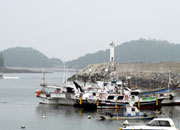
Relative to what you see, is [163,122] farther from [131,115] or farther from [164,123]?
[131,115]

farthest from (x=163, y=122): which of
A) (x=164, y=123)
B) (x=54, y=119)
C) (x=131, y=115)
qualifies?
(x=54, y=119)

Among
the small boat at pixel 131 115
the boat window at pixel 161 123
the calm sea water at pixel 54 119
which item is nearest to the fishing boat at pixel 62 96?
the calm sea water at pixel 54 119

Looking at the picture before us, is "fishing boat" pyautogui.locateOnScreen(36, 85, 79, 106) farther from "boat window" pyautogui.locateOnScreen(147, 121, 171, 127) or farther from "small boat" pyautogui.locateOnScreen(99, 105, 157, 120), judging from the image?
"boat window" pyautogui.locateOnScreen(147, 121, 171, 127)

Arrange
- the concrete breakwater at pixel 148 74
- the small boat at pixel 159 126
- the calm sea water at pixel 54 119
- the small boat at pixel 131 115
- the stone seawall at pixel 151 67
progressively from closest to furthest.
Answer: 1. the small boat at pixel 159 126
2. the calm sea water at pixel 54 119
3. the small boat at pixel 131 115
4. the concrete breakwater at pixel 148 74
5. the stone seawall at pixel 151 67

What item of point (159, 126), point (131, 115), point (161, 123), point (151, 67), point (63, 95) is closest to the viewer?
point (159, 126)

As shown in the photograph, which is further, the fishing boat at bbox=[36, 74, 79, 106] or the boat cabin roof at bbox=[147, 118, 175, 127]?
the fishing boat at bbox=[36, 74, 79, 106]

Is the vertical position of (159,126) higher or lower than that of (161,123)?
lower

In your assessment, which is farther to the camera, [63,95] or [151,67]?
[151,67]

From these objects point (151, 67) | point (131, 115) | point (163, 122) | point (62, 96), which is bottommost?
point (131, 115)

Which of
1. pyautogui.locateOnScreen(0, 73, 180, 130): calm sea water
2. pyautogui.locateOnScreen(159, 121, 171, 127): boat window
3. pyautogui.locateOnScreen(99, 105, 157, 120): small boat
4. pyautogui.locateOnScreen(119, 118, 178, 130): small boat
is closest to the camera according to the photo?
pyautogui.locateOnScreen(119, 118, 178, 130): small boat

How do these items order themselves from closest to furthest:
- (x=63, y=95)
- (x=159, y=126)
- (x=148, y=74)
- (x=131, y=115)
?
(x=159, y=126), (x=131, y=115), (x=63, y=95), (x=148, y=74)

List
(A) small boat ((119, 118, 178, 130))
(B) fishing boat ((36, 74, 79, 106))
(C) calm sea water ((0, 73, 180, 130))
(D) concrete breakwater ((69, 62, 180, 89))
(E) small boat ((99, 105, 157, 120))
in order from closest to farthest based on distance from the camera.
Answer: (A) small boat ((119, 118, 178, 130)) → (C) calm sea water ((0, 73, 180, 130)) → (E) small boat ((99, 105, 157, 120)) → (B) fishing boat ((36, 74, 79, 106)) → (D) concrete breakwater ((69, 62, 180, 89))

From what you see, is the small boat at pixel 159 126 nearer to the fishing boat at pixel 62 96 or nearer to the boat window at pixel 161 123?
the boat window at pixel 161 123

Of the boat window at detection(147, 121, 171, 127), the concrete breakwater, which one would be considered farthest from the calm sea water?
the concrete breakwater
